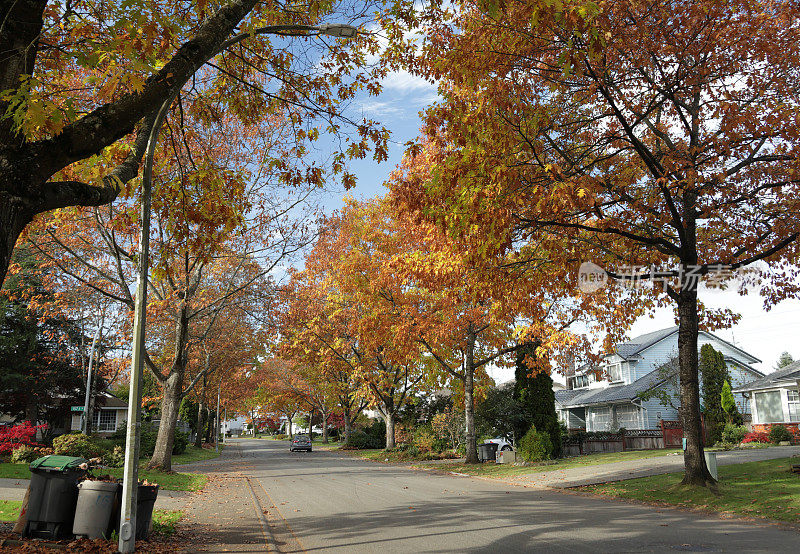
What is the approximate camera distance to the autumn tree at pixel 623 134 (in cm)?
1063

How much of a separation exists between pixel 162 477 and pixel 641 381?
32.4 metres

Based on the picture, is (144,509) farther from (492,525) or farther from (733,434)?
(733,434)

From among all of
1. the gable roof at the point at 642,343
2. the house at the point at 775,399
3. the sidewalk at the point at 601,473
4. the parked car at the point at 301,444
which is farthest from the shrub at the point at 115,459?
the house at the point at 775,399

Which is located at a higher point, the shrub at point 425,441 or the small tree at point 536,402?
the small tree at point 536,402

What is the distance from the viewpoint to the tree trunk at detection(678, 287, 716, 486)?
12.1 meters

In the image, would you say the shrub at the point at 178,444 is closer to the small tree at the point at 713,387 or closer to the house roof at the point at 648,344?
the house roof at the point at 648,344

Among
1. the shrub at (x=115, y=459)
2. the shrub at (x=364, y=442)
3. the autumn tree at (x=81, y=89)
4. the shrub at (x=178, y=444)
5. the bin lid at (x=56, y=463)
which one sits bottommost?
the shrub at (x=364, y=442)

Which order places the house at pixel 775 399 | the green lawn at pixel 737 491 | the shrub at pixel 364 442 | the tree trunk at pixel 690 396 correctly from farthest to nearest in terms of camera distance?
the shrub at pixel 364 442
the house at pixel 775 399
the tree trunk at pixel 690 396
the green lawn at pixel 737 491

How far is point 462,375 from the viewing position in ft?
83.7

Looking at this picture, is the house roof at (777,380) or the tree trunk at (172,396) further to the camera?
the house roof at (777,380)

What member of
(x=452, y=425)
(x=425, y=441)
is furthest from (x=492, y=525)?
(x=425, y=441)

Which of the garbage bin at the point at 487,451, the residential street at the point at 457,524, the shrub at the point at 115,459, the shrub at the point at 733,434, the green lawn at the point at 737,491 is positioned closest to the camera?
the residential street at the point at 457,524

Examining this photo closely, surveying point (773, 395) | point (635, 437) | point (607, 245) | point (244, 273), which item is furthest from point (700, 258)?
point (773, 395)

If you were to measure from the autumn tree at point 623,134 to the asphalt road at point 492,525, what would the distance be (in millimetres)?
3331
